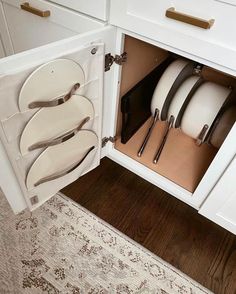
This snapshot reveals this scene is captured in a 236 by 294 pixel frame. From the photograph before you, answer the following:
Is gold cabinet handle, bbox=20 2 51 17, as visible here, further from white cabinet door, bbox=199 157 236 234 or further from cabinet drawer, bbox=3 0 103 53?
white cabinet door, bbox=199 157 236 234

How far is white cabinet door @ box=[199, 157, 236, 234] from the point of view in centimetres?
81

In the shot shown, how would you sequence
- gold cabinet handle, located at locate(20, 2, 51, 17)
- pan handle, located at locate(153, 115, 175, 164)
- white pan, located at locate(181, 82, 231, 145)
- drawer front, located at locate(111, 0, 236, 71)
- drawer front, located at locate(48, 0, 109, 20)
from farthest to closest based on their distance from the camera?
pan handle, located at locate(153, 115, 175, 164) < white pan, located at locate(181, 82, 231, 145) < gold cabinet handle, located at locate(20, 2, 51, 17) < drawer front, located at locate(48, 0, 109, 20) < drawer front, located at locate(111, 0, 236, 71)

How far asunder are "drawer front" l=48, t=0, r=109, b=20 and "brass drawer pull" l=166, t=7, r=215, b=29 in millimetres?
201

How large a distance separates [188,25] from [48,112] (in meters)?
0.44

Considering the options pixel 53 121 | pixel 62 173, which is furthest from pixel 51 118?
pixel 62 173

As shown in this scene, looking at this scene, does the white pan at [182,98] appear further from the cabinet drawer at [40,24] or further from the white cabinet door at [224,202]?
the cabinet drawer at [40,24]

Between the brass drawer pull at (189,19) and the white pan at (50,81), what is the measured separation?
276 millimetres

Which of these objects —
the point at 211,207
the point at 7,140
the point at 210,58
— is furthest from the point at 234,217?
the point at 7,140

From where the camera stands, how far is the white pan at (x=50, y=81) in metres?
0.60

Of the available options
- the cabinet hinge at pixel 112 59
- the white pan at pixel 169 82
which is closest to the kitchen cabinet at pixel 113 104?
the cabinet hinge at pixel 112 59

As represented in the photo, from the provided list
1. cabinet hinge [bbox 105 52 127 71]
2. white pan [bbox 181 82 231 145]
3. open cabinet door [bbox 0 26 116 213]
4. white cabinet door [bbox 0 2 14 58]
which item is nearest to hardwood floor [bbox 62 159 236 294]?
open cabinet door [bbox 0 26 116 213]

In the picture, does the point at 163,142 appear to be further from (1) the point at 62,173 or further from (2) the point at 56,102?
(2) the point at 56,102

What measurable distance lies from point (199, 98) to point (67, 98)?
0.58 meters

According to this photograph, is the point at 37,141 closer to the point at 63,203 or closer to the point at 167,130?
the point at 63,203
